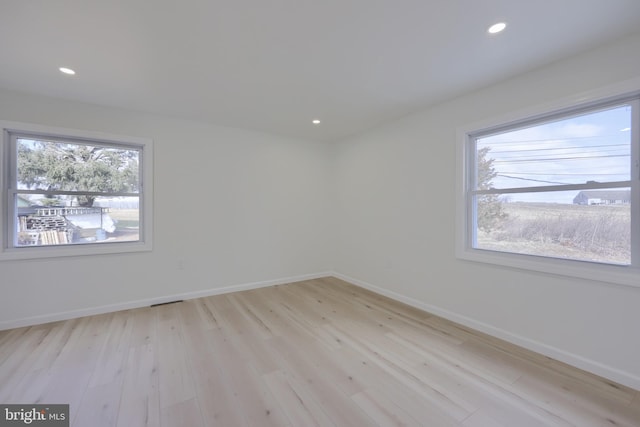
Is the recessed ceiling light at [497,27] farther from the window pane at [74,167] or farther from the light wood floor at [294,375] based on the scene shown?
the window pane at [74,167]

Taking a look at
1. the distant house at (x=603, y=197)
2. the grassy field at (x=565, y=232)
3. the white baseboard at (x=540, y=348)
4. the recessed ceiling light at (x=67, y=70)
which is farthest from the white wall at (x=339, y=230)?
the recessed ceiling light at (x=67, y=70)

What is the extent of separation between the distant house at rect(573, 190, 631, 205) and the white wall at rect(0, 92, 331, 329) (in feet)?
11.0

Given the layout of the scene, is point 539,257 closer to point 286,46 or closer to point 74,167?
point 286,46

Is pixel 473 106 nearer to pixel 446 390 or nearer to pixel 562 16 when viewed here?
pixel 562 16

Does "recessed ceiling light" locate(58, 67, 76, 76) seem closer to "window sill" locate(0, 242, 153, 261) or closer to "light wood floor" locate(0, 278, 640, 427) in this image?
"window sill" locate(0, 242, 153, 261)

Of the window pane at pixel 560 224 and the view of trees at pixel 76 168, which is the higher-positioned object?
the view of trees at pixel 76 168

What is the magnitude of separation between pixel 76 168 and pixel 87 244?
3.00ft

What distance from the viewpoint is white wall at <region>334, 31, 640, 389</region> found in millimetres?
1875

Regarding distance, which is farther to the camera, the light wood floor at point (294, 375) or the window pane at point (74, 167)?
the window pane at point (74, 167)

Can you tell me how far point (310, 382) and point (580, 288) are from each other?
2251mm

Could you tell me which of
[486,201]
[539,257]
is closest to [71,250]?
[486,201]

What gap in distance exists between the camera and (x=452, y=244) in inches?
112

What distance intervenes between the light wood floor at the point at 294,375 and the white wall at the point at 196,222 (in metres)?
0.34

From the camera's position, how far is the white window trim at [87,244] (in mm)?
2617
